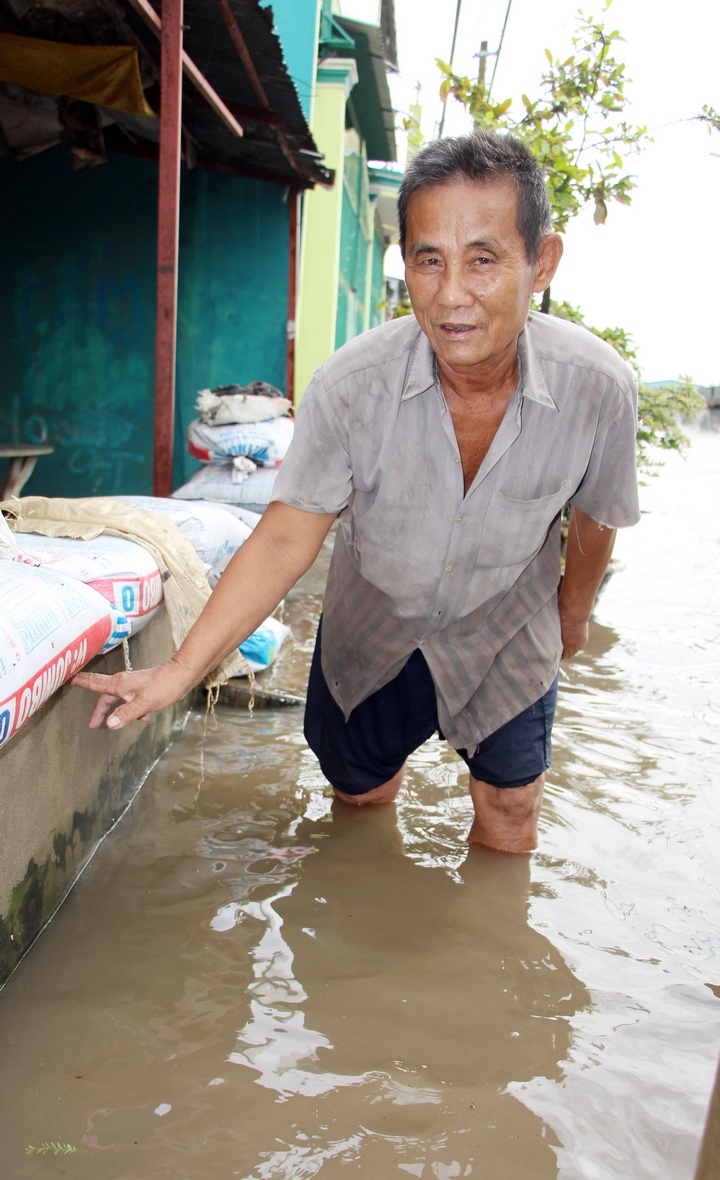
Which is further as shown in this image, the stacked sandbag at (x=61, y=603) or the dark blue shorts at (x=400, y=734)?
the dark blue shorts at (x=400, y=734)

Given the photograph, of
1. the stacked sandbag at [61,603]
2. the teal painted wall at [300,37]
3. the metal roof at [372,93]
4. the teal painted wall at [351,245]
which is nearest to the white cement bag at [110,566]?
the stacked sandbag at [61,603]

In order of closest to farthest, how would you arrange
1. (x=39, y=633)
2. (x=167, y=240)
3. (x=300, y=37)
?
(x=39, y=633), (x=167, y=240), (x=300, y=37)

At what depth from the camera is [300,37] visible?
8.01m

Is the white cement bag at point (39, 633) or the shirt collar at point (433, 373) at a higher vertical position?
the shirt collar at point (433, 373)

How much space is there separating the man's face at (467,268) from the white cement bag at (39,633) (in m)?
0.93

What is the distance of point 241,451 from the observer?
205 inches

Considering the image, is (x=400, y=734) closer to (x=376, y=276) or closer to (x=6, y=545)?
(x=6, y=545)

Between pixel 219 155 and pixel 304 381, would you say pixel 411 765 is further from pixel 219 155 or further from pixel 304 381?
pixel 304 381

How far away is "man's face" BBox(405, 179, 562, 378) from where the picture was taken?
6.02ft

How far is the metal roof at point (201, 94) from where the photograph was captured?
15.0 ft

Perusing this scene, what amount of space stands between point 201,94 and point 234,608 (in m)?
4.24

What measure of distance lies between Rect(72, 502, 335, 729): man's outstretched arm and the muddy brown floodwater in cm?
56

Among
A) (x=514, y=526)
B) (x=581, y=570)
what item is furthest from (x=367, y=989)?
(x=581, y=570)

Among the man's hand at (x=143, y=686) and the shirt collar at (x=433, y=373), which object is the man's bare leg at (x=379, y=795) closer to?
the man's hand at (x=143, y=686)
